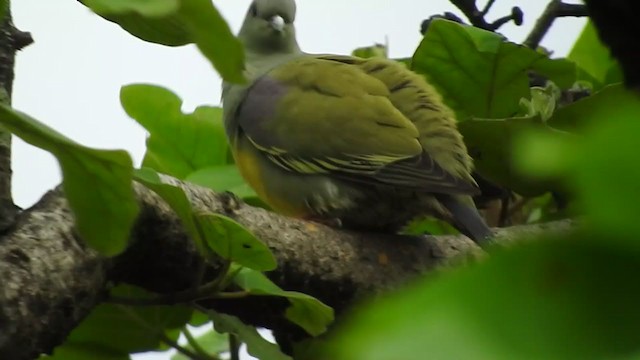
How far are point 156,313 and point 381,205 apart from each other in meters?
0.57

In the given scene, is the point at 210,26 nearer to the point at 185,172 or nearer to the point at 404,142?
the point at 185,172

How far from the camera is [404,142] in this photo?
1.72 meters

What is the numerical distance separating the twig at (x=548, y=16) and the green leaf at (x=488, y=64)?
11 centimetres

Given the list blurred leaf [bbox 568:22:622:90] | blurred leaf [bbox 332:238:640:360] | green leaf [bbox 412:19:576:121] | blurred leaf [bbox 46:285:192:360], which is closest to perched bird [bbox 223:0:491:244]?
green leaf [bbox 412:19:576:121]

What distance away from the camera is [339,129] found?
175 cm

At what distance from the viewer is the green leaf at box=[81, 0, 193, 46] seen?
46cm

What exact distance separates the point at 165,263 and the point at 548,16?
887 mm

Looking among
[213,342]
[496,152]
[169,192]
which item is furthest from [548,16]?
[169,192]

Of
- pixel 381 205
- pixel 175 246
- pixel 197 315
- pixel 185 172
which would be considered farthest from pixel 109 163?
pixel 381 205

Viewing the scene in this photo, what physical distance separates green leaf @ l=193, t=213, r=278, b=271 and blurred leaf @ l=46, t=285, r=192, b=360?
0.79 ft

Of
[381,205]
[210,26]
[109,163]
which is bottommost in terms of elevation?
[381,205]

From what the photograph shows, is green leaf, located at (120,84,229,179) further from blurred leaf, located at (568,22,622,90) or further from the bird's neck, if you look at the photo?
blurred leaf, located at (568,22,622,90)

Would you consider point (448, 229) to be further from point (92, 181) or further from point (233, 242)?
point (92, 181)

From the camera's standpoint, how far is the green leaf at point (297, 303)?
3.31ft
